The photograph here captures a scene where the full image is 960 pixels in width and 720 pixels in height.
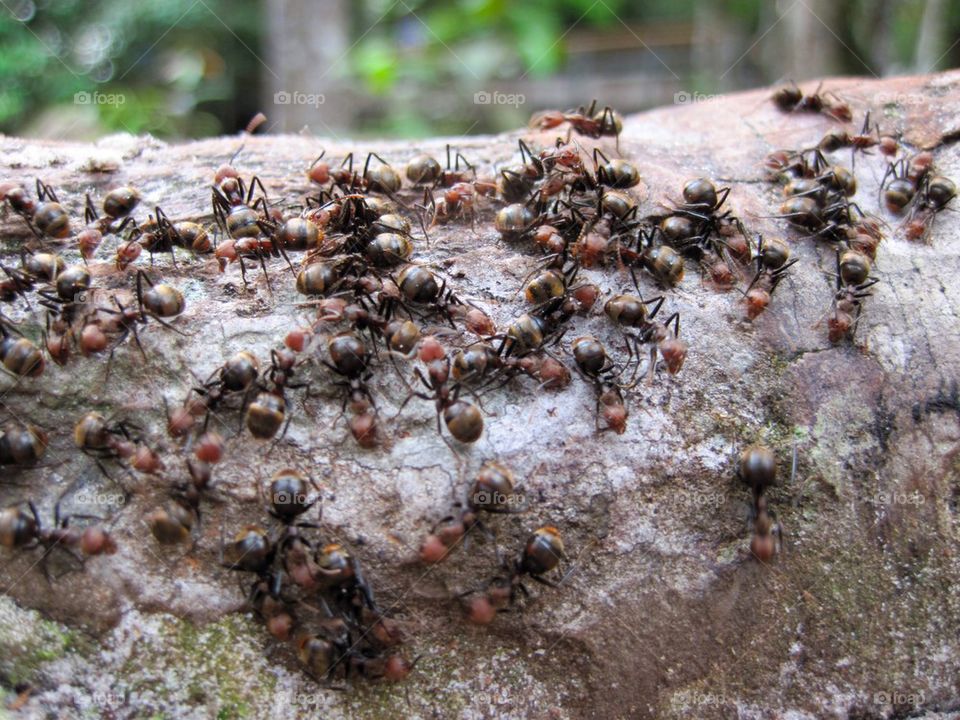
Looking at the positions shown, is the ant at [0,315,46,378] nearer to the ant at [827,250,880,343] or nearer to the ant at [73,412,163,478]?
the ant at [73,412,163,478]

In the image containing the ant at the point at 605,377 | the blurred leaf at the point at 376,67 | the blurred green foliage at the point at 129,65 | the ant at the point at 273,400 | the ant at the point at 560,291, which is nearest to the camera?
the ant at the point at 273,400

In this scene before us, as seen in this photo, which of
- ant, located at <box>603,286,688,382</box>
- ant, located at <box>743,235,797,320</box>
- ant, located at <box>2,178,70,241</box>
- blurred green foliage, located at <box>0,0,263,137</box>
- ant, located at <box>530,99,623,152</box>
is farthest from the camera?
blurred green foliage, located at <box>0,0,263,137</box>

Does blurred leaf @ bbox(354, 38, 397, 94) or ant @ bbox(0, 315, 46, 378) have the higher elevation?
blurred leaf @ bbox(354, 38, 397, 94)

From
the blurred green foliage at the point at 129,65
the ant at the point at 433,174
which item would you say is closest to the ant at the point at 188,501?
the ant at the point at 433,174

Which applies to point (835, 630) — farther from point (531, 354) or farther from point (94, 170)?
point (94, 170)

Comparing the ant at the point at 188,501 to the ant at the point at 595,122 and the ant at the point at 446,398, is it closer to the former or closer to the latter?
the ant at the point at 446,398

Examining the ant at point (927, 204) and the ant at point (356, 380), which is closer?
the ant at point (356, 380)

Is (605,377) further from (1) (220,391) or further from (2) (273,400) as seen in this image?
(1) (220,391)

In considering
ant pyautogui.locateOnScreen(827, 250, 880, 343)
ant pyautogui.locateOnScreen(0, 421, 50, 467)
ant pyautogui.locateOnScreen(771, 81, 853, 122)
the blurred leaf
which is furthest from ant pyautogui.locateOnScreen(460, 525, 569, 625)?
the blurred leaf
